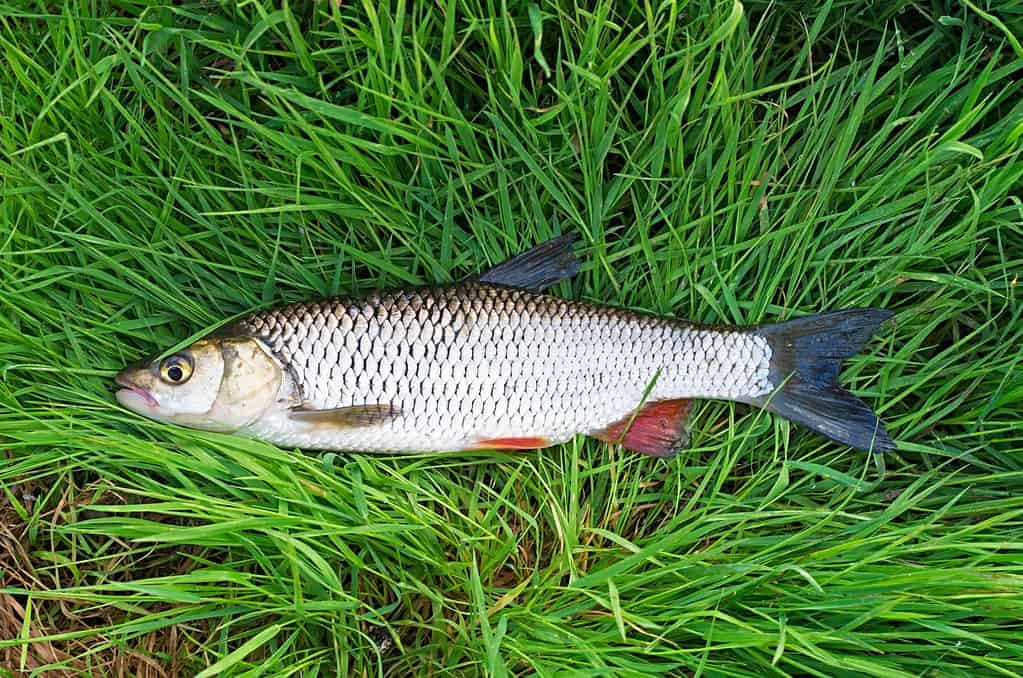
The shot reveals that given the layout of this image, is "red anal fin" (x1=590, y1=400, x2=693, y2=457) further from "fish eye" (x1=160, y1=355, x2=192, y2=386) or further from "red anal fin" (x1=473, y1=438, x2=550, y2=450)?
"fish eye" (x1=160, y1=355, x2=192, y2=386)

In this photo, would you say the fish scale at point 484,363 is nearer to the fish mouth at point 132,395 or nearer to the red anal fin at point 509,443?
the red anal fin at point 509,443

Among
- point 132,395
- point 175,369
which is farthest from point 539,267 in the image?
point 132,395

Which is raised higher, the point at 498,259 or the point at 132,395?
the point at 498,259

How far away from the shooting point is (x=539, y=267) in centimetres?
213

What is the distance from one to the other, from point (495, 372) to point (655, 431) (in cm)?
52

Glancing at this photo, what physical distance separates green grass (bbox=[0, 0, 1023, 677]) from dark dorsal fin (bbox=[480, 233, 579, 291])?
96mm

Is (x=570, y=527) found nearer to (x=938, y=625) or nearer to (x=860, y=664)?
(x=860, y=664)

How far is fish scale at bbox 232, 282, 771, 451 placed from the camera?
1992 mm

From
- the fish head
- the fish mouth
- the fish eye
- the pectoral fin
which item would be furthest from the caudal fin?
the fish mouth

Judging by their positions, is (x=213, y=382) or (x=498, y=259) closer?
(x=213, y=382)

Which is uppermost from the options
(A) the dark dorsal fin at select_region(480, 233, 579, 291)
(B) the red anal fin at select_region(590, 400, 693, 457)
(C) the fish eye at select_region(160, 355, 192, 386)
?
(A) the dark dorsal fin at select_region(480, 233, 579, 291)

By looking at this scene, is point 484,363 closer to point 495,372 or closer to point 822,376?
point 495,372

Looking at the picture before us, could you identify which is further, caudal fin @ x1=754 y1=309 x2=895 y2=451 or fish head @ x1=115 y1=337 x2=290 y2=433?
caudal fin @ x1=754 y1=309 x2=895 y2=451

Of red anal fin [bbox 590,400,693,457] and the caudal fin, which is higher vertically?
the caudal fin
